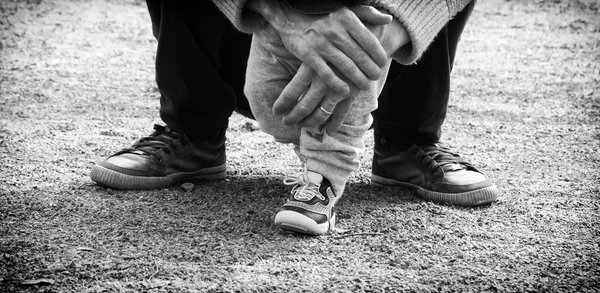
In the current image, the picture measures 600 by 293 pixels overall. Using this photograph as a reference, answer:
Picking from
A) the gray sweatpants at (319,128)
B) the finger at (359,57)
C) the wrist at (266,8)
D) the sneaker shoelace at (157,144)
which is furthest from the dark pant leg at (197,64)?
the finger at (359,57)

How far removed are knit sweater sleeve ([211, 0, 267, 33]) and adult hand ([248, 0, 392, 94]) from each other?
0.10m

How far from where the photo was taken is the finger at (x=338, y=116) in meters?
1.66

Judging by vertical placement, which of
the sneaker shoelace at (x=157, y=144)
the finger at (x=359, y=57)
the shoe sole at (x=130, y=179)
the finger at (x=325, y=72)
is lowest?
the shoe sole at (x=130, y=179)

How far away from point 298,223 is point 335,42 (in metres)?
0.50

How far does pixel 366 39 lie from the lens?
1.56 metres

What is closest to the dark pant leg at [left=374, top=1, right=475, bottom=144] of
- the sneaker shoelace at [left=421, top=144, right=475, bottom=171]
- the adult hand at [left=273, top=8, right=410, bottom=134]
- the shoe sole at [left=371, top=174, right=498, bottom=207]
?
the sneaker shoelace at [left=421, top=144, right=475, bottom=171]

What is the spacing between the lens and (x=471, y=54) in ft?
16.1

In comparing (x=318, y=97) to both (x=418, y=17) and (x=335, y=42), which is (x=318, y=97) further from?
(x=418, y=17)

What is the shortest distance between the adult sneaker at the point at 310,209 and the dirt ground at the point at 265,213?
4 cm

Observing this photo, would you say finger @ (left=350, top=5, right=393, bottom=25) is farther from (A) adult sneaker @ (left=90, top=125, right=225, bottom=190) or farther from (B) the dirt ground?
(A) adult sneaker @ (left=90, top=125, right=225, bottom=190)

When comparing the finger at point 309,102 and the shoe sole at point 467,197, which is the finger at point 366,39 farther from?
the shoe sole at point 467,197

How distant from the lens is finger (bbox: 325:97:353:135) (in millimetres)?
1664

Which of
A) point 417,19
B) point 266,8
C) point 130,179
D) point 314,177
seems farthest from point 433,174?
point 130,179

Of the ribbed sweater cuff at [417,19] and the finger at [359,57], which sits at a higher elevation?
the ribbed sweater cuff at [417,19]
